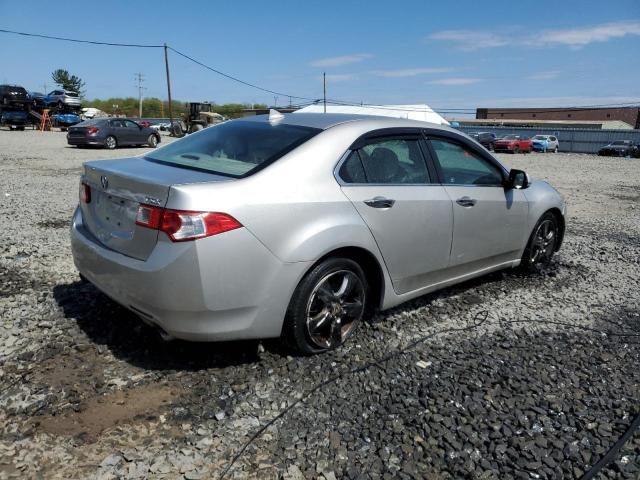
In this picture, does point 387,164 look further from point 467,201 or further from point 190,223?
point 190,223

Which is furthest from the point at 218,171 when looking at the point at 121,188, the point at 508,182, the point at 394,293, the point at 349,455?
the point at 508,182

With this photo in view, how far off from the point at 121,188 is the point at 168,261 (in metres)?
0.64

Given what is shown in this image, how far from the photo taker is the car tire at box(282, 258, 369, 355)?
3111mm

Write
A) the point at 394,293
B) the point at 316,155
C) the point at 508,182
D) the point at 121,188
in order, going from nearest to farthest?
the point at 121,188
the point at 316,155
the point at 394,293
the point at 508,182

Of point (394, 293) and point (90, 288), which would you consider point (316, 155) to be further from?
point (90, 288)

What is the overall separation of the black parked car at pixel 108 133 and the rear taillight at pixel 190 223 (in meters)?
21.1

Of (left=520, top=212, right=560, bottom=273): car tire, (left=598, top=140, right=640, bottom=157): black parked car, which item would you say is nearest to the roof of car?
(left=520, top=212, right=560, bottom=273): car tire

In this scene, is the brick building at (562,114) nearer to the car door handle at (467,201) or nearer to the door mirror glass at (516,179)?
the door mirror glass at (516,179)

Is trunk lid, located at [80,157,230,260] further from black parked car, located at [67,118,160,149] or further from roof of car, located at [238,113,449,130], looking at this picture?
black parked car, located at [67,118,160,149]

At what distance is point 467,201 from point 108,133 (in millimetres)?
21168

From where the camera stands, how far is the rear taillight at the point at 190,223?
8.78 ft

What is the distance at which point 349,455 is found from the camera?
96.2 inches

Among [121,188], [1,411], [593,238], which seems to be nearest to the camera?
[1,411]

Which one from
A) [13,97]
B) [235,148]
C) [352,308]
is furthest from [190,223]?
[13,97]
